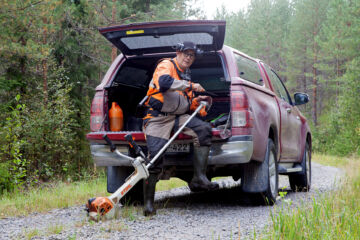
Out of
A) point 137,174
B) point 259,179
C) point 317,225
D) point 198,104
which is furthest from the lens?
point 198,104

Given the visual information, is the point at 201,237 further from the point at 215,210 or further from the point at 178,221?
the point at 215,210

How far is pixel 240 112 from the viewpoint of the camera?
17.4ft

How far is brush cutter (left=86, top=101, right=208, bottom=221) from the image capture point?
15.8ft

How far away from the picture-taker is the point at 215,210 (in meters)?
5.72

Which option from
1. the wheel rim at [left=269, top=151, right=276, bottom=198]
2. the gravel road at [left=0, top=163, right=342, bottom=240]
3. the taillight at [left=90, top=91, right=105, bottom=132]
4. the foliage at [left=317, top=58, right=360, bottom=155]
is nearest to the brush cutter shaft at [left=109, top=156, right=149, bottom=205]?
the gravel road at [left=0, top=163, right=342, bottom=240]

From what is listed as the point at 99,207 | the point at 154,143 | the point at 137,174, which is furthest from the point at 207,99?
the point at 99,207

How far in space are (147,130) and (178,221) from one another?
1098mm

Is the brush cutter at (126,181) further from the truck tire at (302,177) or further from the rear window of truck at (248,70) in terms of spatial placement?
the truck tire at (302,177)

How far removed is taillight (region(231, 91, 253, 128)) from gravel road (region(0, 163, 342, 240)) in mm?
989

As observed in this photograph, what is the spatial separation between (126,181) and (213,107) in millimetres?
2570

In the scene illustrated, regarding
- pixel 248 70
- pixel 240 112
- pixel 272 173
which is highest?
pixel 248 70

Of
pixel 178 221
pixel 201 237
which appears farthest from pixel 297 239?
pixel 178 221

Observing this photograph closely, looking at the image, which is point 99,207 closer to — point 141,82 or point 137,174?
point 137,174

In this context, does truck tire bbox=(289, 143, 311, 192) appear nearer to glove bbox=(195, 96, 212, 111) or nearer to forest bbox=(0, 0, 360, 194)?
glove bbox=(195, 96, 212, 111)
